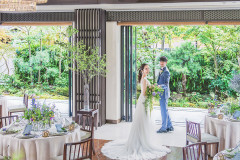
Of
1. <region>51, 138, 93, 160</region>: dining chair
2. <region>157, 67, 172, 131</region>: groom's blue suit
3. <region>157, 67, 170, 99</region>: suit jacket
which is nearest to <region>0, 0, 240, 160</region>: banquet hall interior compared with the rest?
<region>51, 138, 93, 160</region>: dining chair

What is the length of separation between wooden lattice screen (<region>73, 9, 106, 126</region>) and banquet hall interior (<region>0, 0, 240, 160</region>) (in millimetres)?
27

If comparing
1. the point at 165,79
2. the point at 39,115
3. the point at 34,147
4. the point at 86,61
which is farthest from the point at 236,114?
the point at 86,61

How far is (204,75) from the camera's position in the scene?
11.9 m

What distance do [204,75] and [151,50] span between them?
7.20 ft

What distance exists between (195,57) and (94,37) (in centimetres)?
483

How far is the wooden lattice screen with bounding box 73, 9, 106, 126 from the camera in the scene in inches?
337

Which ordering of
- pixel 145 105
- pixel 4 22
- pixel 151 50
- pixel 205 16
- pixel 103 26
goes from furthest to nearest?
pixel 151 50 < pixel 4 22 < pixel 103 26 < pixel 205 16 < pixel 145 105

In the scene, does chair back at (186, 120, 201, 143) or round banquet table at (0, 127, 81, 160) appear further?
chair back at (186, 120, 201, 143)

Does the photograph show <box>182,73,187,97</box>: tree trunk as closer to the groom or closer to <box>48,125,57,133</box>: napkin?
the groom

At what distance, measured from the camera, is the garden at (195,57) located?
11383 mm

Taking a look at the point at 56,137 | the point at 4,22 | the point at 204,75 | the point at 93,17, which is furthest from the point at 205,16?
the point at 4,22

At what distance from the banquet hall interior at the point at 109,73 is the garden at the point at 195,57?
0.04 m

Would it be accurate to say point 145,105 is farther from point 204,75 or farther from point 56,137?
point 204,75

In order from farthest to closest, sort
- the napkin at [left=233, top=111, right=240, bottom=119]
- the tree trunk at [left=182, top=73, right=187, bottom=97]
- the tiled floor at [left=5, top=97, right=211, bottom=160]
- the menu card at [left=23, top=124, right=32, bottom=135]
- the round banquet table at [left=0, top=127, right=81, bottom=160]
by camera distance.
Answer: the tree trunk at [left=182, top=73, right=187, bottom=97] → the tiled floor at [left=5, top=97, right=211, bottom=160] → the napkin at [left=233, top=111, right=240, bottom=119] → the menu card at [left=23, top=124, right=32, bottom=135] → the round banquet table at [left=0, top=127, right=81, bottom=160]
